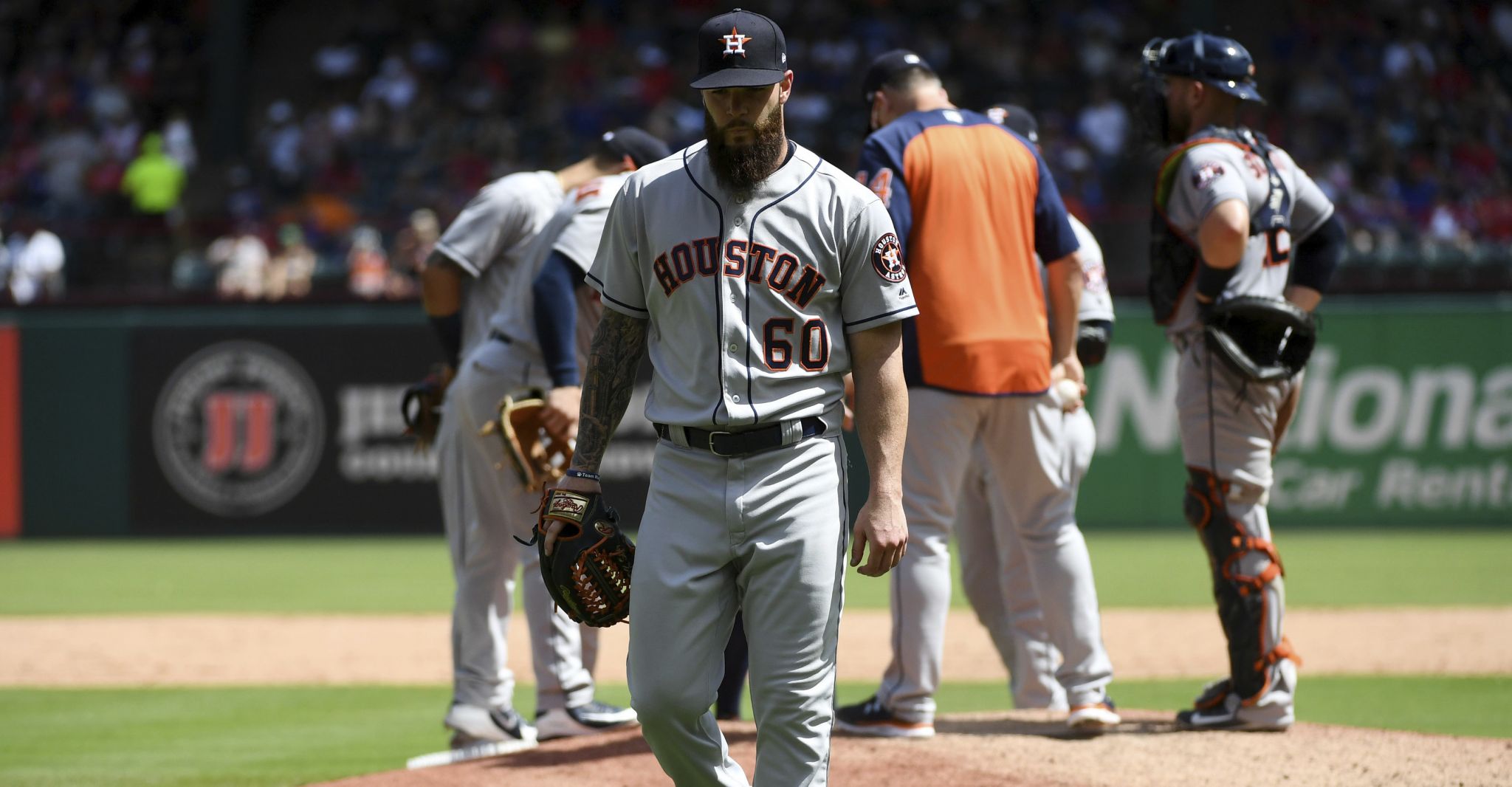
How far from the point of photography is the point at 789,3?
67.9 ft

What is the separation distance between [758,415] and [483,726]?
7.49 ft

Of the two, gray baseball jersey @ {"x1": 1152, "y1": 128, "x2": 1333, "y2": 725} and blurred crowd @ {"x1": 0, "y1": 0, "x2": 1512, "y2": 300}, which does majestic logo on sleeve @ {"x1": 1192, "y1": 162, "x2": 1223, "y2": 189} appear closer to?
gray baseball jersey @ {"x1": 1152, "y1": 128, "x2": 1333, "y2": 725}

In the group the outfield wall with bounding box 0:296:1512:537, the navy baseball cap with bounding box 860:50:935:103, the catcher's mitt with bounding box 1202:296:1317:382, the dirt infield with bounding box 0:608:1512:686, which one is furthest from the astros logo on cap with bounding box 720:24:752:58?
the outfield wall with bounding box 0:296:1512:537

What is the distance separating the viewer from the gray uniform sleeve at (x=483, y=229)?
5250 millimetres

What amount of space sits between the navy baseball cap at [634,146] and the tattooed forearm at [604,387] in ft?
6.04

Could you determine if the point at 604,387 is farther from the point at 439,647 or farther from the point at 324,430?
the point at 324,430

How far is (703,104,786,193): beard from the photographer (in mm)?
3404

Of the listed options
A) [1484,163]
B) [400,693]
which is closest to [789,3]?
[1484,163]

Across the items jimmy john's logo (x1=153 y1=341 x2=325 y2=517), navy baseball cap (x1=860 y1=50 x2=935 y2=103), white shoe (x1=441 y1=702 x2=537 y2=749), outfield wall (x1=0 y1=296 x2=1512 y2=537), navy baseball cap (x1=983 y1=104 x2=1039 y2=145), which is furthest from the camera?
jimmy john's logo (x1=153 y1=341 x2=325 y2=517)

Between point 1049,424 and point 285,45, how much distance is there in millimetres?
19519

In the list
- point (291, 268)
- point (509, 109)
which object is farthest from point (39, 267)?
point (509, 109)

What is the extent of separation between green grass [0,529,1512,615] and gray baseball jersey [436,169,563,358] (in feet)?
13.9

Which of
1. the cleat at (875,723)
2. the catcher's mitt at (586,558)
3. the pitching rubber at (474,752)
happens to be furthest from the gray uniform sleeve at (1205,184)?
the pitching rubber at (474,752)

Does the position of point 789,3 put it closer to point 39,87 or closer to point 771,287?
point 39,87
